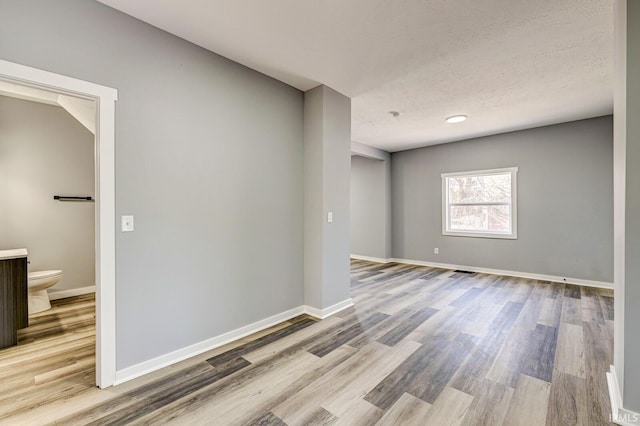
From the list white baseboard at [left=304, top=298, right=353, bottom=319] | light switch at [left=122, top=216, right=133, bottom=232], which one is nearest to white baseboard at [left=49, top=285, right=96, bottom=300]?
light switch at [left=122, top=216, right=133, bottom=232]

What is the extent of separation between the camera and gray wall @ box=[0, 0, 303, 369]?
1902mm

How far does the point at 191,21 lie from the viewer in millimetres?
2143

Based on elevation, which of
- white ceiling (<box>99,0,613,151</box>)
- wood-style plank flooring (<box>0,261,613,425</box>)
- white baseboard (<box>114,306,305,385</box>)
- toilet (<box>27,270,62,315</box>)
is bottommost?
wood-style plank flooring (<box>0,261,613,425</box>)

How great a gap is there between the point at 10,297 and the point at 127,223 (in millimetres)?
1586

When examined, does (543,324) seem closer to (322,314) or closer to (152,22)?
(322,314)

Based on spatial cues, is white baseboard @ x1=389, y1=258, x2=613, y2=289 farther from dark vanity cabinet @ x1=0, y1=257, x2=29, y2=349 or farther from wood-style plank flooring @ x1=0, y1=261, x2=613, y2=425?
dark vanity cabinet @ x1=0, y1=257, x2=29, y2=349

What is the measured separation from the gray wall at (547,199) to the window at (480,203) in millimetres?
117

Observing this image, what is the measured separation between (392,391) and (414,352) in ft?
2.03

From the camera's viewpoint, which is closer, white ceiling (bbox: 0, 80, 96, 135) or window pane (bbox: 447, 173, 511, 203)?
white ceiling (bbox: 0, 80, 96, 135)

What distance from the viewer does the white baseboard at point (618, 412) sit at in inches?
60.4

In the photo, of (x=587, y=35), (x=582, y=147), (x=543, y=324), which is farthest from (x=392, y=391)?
(x=582, y=147)

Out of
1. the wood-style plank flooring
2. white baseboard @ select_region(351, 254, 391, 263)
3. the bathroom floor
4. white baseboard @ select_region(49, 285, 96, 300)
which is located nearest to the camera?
the wood-style plank flooring

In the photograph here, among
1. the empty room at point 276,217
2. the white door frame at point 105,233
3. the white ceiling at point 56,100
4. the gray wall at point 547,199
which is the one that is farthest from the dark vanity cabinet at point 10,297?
the gray wall at point 547,199

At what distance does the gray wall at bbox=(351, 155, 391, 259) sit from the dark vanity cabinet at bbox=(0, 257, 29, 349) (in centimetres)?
589
